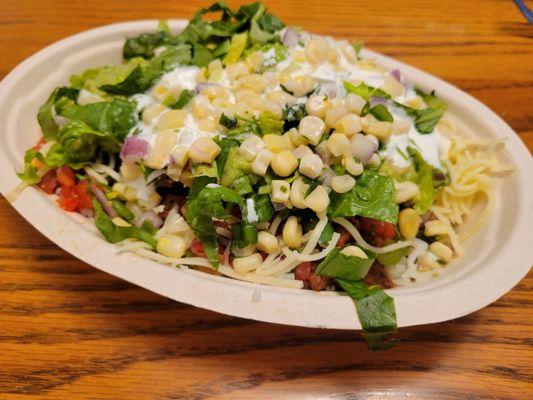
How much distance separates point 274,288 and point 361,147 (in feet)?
2.23

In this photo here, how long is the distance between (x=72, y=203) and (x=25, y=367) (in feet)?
2.22

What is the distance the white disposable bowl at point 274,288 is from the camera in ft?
5.58

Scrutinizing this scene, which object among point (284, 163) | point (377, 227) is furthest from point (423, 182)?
point (284, 163)

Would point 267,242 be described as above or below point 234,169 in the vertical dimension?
below

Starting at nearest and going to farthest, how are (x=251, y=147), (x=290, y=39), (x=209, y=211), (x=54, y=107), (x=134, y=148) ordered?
(x=209, y=211)
(x=251, y=147)
(x=134, y=148)
(x=54, y=107)
(x=290, y=39)

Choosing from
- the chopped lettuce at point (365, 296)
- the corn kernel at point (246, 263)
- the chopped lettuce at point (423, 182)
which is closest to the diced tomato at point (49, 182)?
the corn kernel at point (246, 263)

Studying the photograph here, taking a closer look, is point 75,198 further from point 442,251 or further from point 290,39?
point 442,251

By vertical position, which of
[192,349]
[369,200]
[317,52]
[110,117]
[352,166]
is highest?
[317,52]

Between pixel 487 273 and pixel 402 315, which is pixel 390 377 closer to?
pixel 402 315

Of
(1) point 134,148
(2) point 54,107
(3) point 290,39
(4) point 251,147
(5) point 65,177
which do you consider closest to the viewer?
(4) point 251,147

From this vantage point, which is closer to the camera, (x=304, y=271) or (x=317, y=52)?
(x=304, y=271)

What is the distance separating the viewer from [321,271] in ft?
6.24

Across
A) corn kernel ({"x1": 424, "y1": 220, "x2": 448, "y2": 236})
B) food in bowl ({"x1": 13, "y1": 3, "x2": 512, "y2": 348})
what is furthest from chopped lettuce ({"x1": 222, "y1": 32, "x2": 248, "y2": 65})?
corn kernel ({"x1": 424, "y1": 220, "x2": 448, "y2": 236})

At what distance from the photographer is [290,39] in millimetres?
2529
